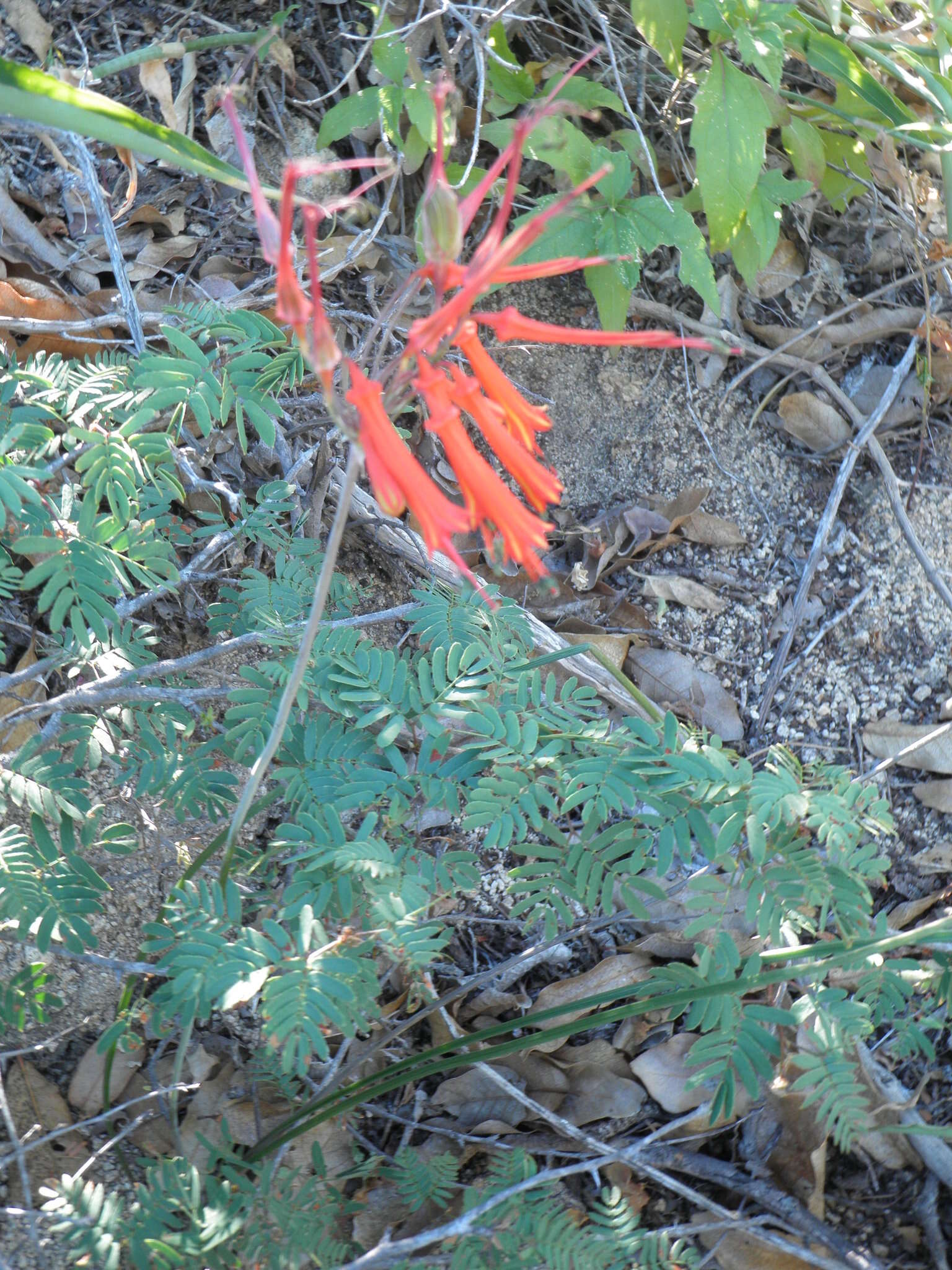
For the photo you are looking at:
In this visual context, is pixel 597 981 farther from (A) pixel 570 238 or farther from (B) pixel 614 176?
(B) pixel 614 176

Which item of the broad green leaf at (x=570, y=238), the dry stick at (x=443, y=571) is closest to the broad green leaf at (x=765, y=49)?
the broad green leaf at (x=570, y=238)

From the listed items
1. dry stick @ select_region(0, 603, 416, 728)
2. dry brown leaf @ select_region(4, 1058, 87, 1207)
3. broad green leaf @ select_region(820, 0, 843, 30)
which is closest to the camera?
dry stick @ select_region(0, 603, 416, 728)

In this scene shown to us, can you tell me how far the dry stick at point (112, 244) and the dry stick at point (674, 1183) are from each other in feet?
4.30

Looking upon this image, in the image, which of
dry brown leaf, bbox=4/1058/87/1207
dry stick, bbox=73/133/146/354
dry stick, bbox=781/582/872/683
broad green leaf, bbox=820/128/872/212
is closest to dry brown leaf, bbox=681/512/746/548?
dry stick, bbox=781/582/872/683

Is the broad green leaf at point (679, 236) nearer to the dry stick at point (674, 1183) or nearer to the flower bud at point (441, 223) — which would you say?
the flower bud at point (441, 223)

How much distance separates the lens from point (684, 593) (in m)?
2.28

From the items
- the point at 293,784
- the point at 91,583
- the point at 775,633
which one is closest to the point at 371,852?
the point at 293,784

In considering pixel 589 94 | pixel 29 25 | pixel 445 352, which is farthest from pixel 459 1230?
pixel 29 25

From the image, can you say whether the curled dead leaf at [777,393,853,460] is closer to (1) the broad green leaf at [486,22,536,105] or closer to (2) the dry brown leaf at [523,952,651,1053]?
(1) the broad green leaf at [486,22,536,105]

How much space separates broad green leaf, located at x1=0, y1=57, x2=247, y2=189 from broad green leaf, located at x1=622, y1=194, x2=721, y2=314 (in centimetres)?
131

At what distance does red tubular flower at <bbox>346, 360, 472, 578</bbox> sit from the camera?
0.85 m

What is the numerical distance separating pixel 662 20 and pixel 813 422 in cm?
94

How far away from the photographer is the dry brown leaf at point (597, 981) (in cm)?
187

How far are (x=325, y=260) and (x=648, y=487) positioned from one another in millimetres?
897
